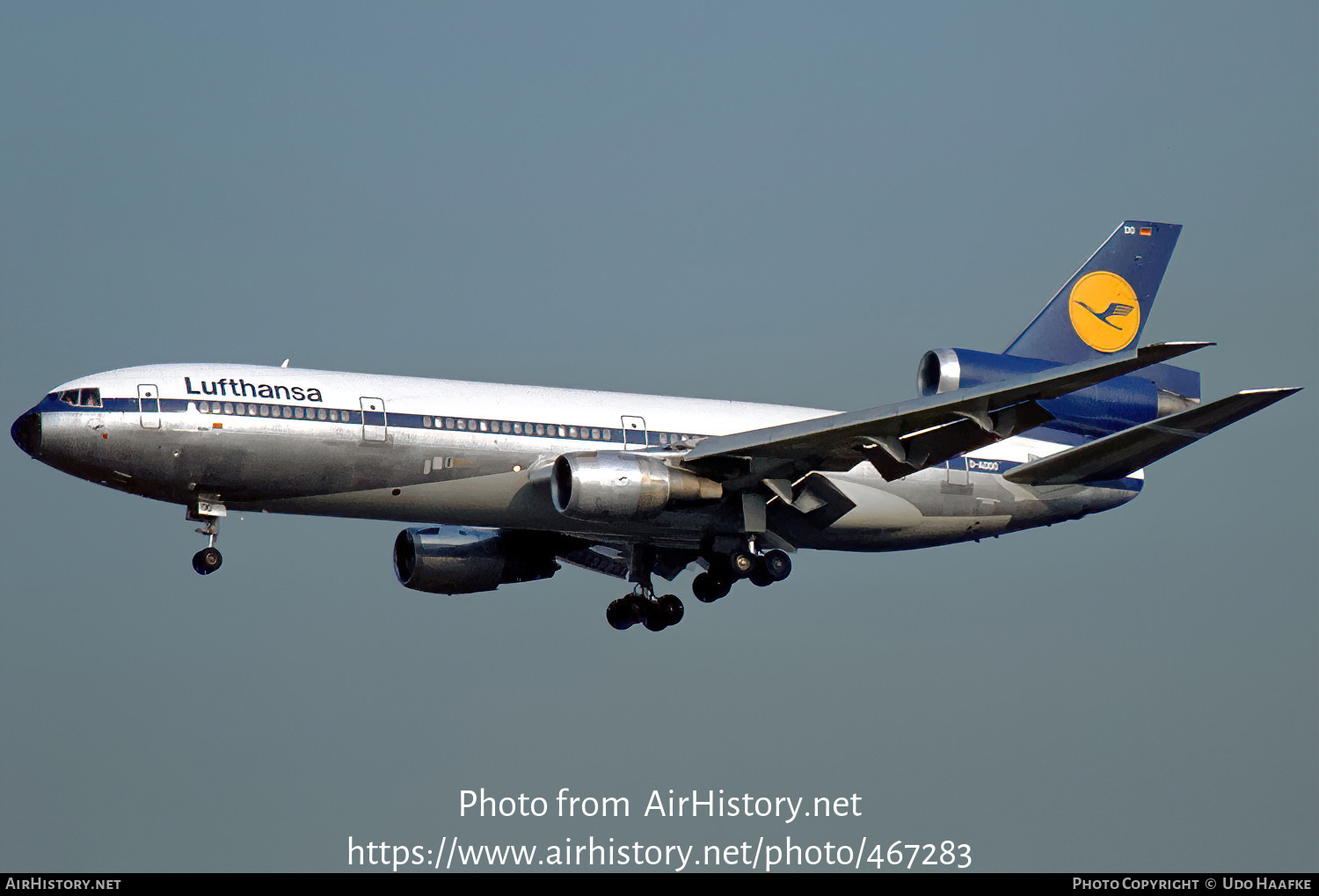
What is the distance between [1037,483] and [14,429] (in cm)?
2312

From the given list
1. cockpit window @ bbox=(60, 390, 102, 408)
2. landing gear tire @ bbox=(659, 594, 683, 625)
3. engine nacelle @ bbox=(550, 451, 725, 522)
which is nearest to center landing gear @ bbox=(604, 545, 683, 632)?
landing gear tire @ bbox=(659, 594, 683, 625)

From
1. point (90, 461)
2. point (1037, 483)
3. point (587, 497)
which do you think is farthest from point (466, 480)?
point (1037, 483)

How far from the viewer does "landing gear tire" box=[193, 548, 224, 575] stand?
35844mm

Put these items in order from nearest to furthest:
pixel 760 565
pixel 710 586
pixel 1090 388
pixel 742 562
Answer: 1. pixel 742 562
2. pixel 760 565
3. pixel 1090 388
4. pixel 710 586

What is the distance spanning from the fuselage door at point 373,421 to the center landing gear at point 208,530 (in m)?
3.46

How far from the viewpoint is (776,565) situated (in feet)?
126

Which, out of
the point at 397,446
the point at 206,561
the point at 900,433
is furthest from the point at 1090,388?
the point at 206,561

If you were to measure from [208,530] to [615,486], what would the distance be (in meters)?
8.76

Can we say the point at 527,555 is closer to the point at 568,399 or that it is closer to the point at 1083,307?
the point at 568,399

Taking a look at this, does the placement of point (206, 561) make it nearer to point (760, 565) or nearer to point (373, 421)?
point (373, 421)

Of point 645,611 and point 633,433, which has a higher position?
point 633,433

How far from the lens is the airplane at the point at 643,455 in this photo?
3438cm

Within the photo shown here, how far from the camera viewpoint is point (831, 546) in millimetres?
40188

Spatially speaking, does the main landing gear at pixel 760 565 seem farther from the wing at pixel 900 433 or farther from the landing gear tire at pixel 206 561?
the landing gear tire at pixel 206 561
